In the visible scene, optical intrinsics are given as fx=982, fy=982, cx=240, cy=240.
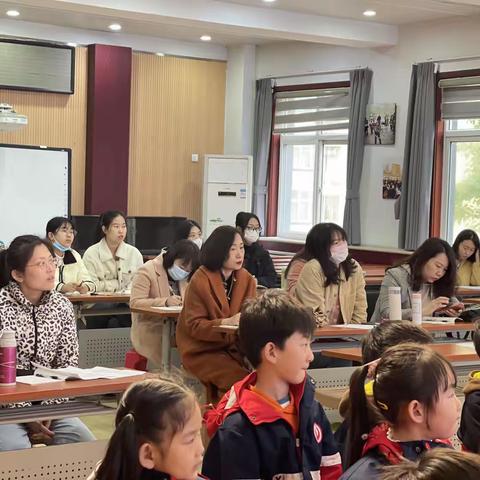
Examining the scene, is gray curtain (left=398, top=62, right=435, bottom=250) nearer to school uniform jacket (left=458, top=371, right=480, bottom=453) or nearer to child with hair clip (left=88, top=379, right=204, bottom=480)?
school uniform jacket (left=458, top=371, right=480, bottom=453)

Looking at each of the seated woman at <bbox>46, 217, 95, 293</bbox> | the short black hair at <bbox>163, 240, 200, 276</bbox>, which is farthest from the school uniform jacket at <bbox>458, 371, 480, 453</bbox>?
the seated woman at <bbox>46, 217, 95, 293</bbox>

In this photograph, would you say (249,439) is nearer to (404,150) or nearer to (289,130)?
(404,150)

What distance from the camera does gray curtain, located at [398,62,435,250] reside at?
10.7 metres

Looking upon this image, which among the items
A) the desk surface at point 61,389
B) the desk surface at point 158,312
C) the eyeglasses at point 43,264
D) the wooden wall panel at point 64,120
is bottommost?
the desk surface at point 158,312

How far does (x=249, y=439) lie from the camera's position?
2.85m

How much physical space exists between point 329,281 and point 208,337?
3.84 feet

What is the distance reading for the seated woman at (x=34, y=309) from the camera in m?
4.25

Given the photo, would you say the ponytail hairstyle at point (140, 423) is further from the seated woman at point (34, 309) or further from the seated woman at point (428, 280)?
the seated woman at point (428, 280)

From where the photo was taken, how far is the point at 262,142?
42.0 ft

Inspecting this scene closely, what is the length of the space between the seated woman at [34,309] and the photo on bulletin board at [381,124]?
24.5 ft

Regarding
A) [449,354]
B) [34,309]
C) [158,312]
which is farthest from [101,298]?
[449,354]

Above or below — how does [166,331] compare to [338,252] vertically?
below

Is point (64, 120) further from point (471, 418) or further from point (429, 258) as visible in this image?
point (471, 418)

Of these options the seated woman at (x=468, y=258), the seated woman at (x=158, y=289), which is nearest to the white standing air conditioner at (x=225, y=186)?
→ the seated woman at (x=468, y=258)
